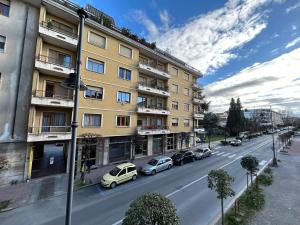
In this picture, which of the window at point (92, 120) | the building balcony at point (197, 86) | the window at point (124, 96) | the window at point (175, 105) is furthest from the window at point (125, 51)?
the building balcony at point (197, 86)

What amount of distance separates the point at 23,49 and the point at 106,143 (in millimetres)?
12390

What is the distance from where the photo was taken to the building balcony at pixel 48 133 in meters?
14.7

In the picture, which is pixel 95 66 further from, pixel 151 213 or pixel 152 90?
pixel 151 213

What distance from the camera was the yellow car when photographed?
558 inches

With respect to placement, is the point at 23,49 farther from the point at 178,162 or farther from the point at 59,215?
the point at 178,162

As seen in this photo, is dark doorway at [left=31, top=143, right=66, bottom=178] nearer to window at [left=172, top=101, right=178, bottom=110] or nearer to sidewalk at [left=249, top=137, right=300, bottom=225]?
sidewalk at [left=249, top=137, right=300, bottom=225]

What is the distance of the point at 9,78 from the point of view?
14.4 metres

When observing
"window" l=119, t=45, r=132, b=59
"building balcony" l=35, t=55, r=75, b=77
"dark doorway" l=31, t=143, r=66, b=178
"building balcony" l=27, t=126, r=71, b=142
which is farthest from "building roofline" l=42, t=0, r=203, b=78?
"dark doorway" l=31, t=143, r=66, b=178

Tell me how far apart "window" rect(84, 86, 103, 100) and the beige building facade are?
0.11 meters

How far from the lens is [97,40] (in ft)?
65.6

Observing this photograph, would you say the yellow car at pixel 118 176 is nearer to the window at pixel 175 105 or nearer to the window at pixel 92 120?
the window at pixel 92 120

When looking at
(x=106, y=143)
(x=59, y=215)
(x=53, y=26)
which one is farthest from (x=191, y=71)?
(x=59, y=215)

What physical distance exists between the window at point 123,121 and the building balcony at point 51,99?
21.2 ft

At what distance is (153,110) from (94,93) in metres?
9.55
